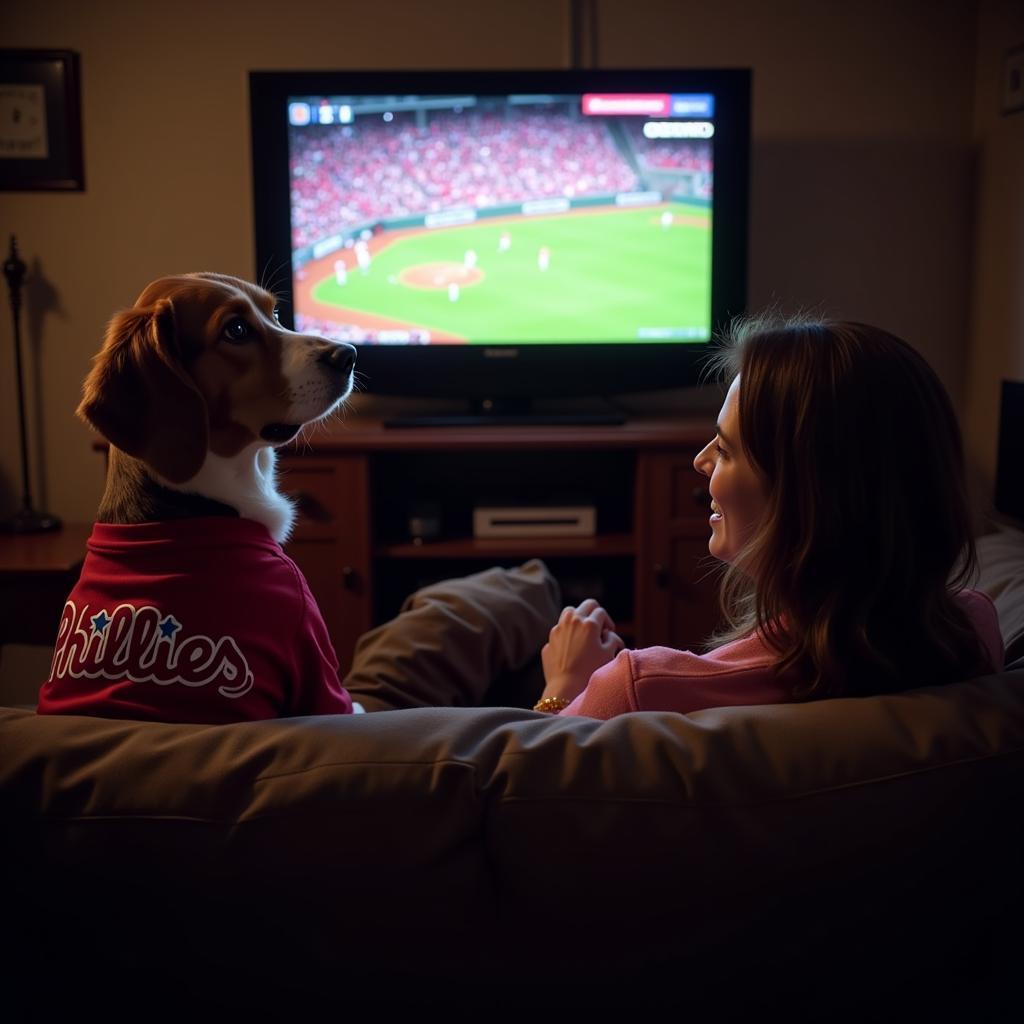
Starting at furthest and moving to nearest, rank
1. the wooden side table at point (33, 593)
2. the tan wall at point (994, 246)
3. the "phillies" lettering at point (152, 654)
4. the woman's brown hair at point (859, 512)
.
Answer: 1. the tan wall at point (994, 246)
2. the wooden side table at point (33, 593)
3. the "phillies" lettering at point (152, 654)
4. the woman's brown hair at point (859, 512)

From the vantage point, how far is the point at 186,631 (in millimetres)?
1191

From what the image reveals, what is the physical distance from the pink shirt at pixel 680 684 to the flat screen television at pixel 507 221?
2.30m

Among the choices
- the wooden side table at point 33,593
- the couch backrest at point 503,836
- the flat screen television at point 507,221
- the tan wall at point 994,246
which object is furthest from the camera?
the tan wall at point 994,246

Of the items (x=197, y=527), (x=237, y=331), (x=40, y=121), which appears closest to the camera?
(x=197, y=527)

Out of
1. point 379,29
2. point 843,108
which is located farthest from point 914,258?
point 379,29

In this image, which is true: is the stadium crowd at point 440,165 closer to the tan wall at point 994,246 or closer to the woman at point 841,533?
the tan wall at point 994,246

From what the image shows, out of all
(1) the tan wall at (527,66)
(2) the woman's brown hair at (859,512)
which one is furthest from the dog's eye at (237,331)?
(1) the tan wall at (527,66)

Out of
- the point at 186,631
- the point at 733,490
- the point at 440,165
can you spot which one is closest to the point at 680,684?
the point at 733,490

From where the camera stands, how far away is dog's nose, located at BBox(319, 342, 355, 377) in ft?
5.14

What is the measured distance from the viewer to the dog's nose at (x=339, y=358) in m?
1.57

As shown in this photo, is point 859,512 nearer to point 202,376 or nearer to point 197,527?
point 197,527

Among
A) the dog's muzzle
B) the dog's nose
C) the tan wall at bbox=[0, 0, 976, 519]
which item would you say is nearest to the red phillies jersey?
the dog's muzzle

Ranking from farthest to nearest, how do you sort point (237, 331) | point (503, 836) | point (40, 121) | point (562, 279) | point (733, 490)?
point (40, 121), point (562, 279), point (237, 331), point (733, 490), point (503, 836)

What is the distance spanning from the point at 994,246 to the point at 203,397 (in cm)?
288
